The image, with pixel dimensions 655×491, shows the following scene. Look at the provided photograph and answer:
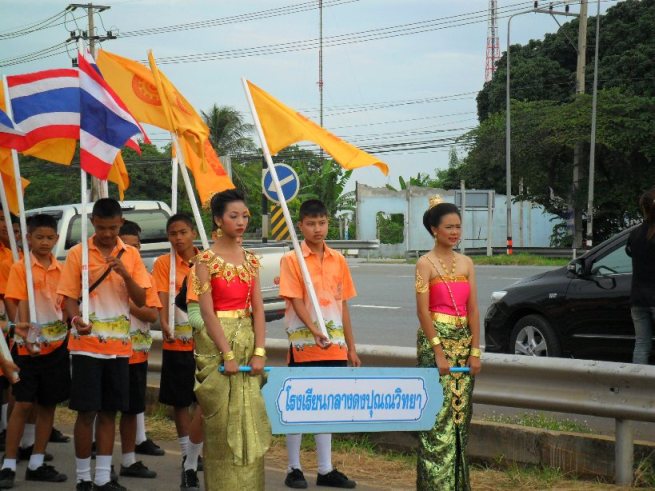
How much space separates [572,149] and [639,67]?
15.4 ft

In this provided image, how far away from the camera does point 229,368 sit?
545 cm

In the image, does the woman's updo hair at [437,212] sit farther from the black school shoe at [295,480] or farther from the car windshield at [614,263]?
the car windshield at [614,263]

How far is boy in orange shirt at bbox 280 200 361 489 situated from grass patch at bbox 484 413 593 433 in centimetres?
133

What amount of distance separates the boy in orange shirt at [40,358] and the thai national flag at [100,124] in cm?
59

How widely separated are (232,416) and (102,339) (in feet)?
4.41

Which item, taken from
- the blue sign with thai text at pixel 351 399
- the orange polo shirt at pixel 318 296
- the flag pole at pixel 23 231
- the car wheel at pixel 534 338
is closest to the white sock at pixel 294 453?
the orange polo shirt at pixel 318 296

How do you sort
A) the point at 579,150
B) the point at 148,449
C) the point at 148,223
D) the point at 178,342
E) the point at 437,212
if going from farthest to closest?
1. the point at 579,150
2. the point at 148,223
3. the point at 148,449
4. the point at 178,342
5. the point at 437,212

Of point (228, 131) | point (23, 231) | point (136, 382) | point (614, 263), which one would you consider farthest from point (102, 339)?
point (228, 131)

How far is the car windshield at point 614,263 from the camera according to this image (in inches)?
377

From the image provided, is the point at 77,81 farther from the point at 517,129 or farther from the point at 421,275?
the point at 517,129

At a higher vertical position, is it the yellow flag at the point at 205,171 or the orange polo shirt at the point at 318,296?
the yellow flag at the point at 205,171

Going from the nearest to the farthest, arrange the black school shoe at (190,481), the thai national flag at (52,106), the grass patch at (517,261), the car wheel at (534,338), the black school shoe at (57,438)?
the black school shoe at (190,481)
the thai national flag at (52,106)
the black school shoe at (57,438)
the car wheel at (534,338)
the grass patch at (517,261)

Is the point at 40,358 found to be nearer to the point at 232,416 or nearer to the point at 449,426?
the point at 232,416

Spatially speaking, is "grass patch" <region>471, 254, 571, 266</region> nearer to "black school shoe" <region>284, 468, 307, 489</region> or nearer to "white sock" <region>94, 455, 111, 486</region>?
"black school shoe" <region>284, 468, 307, 489</region>
